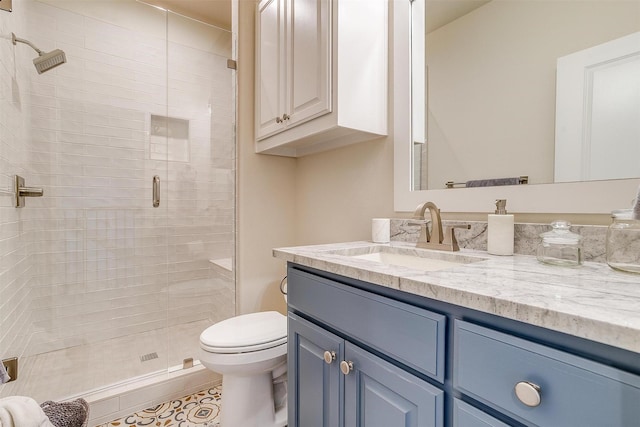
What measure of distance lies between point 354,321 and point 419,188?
72cm

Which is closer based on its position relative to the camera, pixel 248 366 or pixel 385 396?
pixel 385 396

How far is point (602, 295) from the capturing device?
52 cm

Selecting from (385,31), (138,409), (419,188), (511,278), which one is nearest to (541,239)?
(511,278)

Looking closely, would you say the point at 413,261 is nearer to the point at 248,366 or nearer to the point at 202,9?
the point at 248,366

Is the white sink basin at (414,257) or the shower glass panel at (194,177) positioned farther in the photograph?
the shower glass panel at (194,177)

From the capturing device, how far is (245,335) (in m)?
Result: 1.38

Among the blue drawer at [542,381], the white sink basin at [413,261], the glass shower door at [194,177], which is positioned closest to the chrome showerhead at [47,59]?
the glass shower door at [194,177]

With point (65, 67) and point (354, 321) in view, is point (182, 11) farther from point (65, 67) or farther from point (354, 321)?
point (354, 321)

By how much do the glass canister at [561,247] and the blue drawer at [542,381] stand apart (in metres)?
0.43

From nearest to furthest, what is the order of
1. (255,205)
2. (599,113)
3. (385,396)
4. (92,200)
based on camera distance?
(385,396) → (599,113) → (255,205) → (92,200)

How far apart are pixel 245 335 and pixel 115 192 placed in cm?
164

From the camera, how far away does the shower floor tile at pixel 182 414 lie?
4.99 feet

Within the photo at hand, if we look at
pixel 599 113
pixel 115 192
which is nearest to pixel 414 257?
pixel 599 113

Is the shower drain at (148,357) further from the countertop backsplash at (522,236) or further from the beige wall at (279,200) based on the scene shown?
the countertop backsplash at (522,236)
